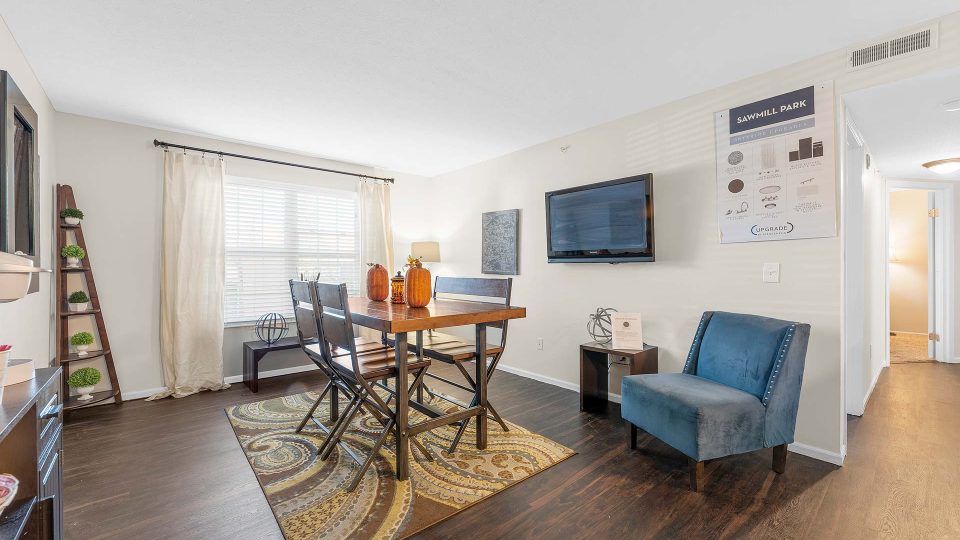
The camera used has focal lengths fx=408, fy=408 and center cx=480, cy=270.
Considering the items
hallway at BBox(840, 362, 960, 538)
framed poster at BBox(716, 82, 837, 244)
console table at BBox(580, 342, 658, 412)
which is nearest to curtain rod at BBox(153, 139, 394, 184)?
console table at BBox(580, 342, 658, 412)

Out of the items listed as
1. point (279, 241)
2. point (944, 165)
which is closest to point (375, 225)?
point (279, 241)

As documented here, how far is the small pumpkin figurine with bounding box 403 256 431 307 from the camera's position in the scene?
8.49 feet

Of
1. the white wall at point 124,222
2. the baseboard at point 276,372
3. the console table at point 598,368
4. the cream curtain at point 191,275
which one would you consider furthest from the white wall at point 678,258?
the white wall at point 124,222

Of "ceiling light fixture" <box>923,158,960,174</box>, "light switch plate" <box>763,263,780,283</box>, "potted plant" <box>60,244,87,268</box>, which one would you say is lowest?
"light switch plate" <box>763,263,780,283</box>

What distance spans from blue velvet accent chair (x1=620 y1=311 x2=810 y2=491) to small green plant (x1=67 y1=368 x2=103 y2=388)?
4.05 m

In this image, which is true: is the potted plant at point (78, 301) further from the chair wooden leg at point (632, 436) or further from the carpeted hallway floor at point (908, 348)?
the carpeted hallway floor at point (908, 348)

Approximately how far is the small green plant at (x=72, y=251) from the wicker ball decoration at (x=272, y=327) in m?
1.52

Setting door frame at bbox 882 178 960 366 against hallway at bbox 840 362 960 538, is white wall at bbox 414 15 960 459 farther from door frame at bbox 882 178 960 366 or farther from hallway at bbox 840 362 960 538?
door frame at bbox 882 178 960 366

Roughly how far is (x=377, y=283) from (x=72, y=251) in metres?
2.54

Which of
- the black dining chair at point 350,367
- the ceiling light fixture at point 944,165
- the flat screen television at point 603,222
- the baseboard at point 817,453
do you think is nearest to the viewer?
the black dining chair at point 350,367

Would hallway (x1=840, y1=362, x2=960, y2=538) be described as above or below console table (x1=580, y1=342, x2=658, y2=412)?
below

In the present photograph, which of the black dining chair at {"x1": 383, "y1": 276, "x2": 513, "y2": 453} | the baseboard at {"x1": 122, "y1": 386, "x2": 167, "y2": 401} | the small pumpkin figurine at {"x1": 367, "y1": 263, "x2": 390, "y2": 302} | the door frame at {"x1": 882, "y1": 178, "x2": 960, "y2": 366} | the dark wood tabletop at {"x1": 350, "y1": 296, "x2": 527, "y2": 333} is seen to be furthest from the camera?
the door frame at {"x1": 882, "y1": 178, "x2": 960, "y2": 366}

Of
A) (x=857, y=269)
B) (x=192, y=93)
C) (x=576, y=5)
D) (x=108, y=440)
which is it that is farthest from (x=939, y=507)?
(x=192, y=93)

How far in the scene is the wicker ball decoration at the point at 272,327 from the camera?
4297 mm
